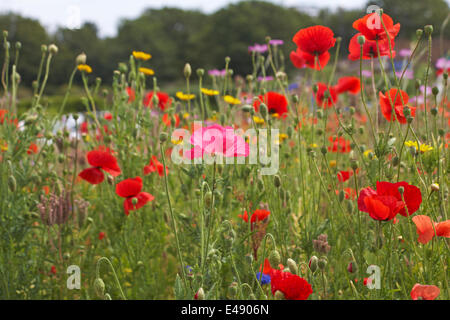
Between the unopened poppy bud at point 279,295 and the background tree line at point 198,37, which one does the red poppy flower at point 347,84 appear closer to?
the unopened poppy bud at point 279,295

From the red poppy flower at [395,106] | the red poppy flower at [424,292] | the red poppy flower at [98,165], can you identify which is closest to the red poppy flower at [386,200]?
the red poppy flower at [424,292]

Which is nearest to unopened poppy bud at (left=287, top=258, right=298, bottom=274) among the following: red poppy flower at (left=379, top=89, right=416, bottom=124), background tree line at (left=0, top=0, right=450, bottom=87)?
red poppy flower at (left=379, top=89, right=416, bottom=124)

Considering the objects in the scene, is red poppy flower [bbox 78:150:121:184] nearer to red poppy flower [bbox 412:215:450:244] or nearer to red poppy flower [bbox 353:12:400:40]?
red poppy flower [bbox 353:12:400:40]

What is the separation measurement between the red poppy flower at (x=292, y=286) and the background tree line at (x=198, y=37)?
2334 centimetres

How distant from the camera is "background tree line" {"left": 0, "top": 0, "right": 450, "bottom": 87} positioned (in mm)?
25938

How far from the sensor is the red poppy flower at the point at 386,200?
0.84 meters

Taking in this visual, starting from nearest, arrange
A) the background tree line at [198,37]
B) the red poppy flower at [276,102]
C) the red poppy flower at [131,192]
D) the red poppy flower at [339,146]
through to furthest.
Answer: the red poppy flower at [131,192] < the red poppy flower at [276,102] < the red poppy flower at [339,146] < the background tree line at [198,37]

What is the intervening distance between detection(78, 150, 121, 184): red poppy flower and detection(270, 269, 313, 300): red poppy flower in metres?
0.82

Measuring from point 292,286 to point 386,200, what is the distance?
0.24 metres

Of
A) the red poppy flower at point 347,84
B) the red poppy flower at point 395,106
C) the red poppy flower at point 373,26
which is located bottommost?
the red poppy flower at point 395,106

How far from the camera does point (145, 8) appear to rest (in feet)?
127
